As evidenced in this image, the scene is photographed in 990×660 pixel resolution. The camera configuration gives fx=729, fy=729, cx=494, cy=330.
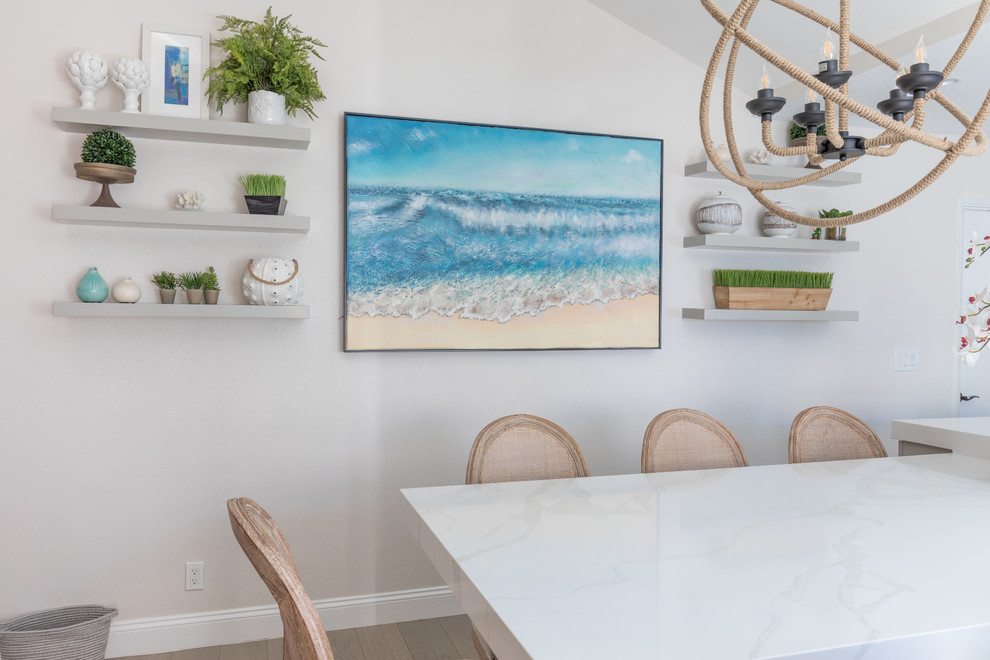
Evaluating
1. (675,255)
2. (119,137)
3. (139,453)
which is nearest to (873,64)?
(675,255)

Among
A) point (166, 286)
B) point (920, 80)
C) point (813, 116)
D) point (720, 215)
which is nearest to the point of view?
point (920, 80)

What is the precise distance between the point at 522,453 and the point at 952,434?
5.46ft

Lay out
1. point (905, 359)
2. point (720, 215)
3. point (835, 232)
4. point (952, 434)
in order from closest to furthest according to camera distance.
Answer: point (952, 434), point (720, 215), point (835, 232), point (905, 359)

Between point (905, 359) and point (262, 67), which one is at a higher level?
point (262, 67)

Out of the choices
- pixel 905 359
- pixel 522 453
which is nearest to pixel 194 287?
pixel 522 453

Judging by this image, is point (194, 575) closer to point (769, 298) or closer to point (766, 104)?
point (766, 104)

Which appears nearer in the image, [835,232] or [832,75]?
[832,75]

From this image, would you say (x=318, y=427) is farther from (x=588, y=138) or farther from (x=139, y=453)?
(x=588, y=138)

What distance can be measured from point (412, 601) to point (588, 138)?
2.11 meters

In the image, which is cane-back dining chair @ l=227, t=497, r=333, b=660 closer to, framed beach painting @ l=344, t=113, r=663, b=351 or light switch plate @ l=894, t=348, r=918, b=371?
framed beach painting @ l=344, t=113, r=663, b=351

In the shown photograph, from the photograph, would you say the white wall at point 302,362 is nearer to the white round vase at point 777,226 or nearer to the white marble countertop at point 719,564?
the white round vase at point 777,226

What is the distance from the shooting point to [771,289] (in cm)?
340

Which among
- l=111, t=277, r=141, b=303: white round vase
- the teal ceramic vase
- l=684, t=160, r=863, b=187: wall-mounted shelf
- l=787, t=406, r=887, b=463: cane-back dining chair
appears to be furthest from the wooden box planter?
the teal ceramic vase


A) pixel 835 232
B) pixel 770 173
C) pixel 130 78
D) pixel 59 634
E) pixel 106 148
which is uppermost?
pixel 130 78
